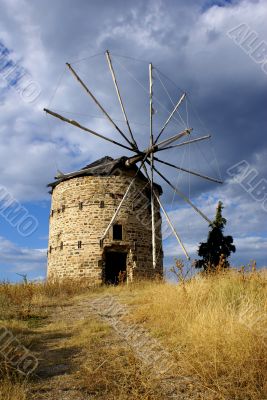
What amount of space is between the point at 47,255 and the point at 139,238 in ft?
15.0

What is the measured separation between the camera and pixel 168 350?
16.2ft

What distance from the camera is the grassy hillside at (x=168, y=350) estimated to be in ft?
12.4

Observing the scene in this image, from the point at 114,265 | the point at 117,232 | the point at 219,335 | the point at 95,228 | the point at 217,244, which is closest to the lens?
the point at 219,335

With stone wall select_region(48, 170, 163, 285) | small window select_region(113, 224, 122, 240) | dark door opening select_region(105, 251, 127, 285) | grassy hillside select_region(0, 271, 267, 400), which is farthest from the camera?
dark door opening select_region(105, 251, 127, 285)

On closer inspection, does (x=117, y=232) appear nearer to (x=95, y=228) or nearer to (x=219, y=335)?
(x=95, y=228)

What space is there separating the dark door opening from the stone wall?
0.68 meters

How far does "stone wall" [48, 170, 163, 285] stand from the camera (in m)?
15.4

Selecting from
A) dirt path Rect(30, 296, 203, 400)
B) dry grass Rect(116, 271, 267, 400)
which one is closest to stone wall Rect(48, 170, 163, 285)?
dirt path Rect(30, 296, 203, 400)

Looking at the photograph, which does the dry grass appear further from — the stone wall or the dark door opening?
the dark door opening

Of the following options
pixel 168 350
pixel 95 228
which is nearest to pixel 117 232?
pixel 95 228

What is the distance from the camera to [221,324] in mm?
4664

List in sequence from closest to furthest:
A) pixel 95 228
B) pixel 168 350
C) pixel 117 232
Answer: pixel 168 350
pixel 95 228
pixel 117 232

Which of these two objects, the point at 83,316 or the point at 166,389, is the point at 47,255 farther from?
the point at 166,389

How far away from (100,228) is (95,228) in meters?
0.22
